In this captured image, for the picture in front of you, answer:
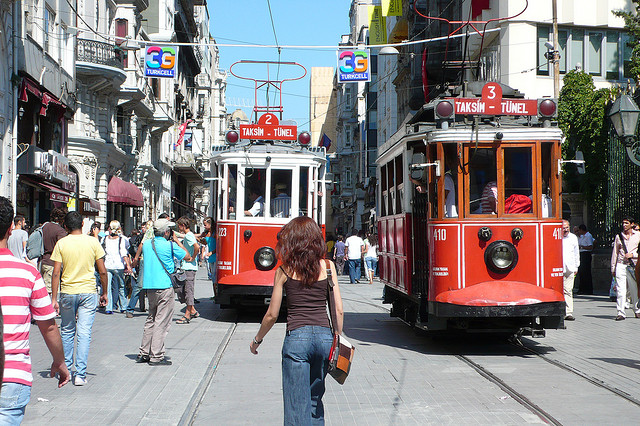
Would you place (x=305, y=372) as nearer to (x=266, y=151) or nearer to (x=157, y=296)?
(x=157, y=296)

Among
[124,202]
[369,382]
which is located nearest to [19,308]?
[369,382]

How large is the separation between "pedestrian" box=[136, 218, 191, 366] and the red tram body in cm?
417

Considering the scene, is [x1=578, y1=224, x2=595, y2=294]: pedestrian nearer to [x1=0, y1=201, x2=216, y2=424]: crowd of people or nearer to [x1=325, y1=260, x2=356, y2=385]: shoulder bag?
[x1=0, y1=201, x2=216, y2=424]: crowd of people

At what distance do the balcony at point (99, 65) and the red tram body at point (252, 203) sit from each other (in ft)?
59.6

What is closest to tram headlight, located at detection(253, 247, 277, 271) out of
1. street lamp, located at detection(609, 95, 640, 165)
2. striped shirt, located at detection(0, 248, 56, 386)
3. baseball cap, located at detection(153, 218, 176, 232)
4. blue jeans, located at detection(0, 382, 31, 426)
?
baseball cap, located at detection(153, 218, 176, 232)

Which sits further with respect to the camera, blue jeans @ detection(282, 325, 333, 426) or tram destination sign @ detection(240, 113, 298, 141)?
tram destination sign @ detection(240, 113, 298, 141)

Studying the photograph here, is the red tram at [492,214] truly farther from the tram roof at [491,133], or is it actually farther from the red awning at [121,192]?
the red awning at [121,192]

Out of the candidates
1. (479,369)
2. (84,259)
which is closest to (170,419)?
(84,259)

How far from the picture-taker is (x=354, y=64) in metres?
23.4

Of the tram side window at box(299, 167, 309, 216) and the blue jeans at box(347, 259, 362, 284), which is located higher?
the tram side window at box(299, 167, 309, 216)

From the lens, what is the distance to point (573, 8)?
31391mm

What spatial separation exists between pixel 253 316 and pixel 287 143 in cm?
335

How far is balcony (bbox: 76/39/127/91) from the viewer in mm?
32375

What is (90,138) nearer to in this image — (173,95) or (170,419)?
(173,95)
